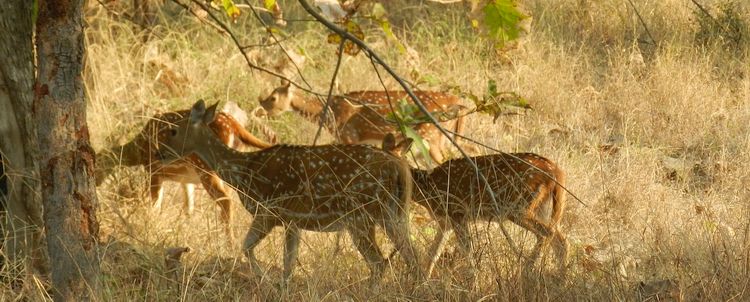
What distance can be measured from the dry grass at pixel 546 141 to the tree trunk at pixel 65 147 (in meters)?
0.46

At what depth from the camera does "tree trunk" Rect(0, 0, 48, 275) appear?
5.55m

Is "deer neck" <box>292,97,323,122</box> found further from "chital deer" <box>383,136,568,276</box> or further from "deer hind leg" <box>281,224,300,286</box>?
"deer hind leg" <box>281,224,300,286</box>

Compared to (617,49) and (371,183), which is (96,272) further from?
(617,49)

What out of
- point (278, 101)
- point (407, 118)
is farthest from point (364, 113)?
point (407, 118)

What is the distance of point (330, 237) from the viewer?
670 cm

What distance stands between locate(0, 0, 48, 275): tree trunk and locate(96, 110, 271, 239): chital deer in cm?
173

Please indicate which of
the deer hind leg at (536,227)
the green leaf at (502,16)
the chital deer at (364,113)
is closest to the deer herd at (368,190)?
the deer hind leg at (536,227)

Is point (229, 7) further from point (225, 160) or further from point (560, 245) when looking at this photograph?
point (560, 245)

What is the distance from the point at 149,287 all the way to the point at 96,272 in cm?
65

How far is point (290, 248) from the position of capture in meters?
6.18

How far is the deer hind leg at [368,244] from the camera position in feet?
19.7

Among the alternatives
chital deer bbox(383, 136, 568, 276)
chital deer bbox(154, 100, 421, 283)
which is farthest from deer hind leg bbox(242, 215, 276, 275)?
chital deer bbox(383, 136, 568, 276)

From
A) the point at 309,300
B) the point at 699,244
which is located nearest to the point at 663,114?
the point at 699,244

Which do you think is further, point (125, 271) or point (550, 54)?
point (550, 54)
